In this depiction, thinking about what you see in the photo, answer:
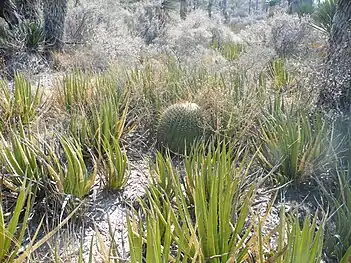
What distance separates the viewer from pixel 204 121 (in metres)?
3.12

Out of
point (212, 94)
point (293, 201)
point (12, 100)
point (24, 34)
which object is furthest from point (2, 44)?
point (293, 201)

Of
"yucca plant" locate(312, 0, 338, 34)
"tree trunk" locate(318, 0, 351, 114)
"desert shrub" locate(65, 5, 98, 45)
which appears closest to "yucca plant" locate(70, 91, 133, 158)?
"tree trunk" locate(318, 0, 351, 114)

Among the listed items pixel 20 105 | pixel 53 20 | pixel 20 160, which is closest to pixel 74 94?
pixel 20 105

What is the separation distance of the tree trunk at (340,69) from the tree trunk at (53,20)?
6477mm

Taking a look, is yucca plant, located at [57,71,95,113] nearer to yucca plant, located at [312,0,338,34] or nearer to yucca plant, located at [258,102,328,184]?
yucca plant, located at [258,102,328,184]

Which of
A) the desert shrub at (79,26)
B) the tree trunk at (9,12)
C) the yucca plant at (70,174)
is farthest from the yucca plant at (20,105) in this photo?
the desert shrub at (79,26)

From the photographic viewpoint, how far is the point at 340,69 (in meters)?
3.29

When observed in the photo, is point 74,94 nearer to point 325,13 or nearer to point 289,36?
point 325,13

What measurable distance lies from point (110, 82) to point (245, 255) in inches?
116

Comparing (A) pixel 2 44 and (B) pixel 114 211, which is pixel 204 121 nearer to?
(B) pixel 114 211

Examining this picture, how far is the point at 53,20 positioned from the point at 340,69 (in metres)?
6.87

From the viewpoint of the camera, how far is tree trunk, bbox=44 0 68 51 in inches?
325

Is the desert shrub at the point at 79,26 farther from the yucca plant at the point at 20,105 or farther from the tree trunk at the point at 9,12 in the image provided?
the yucca plant at the point at 20,105

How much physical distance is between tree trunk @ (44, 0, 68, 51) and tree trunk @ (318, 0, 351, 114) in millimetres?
6477
